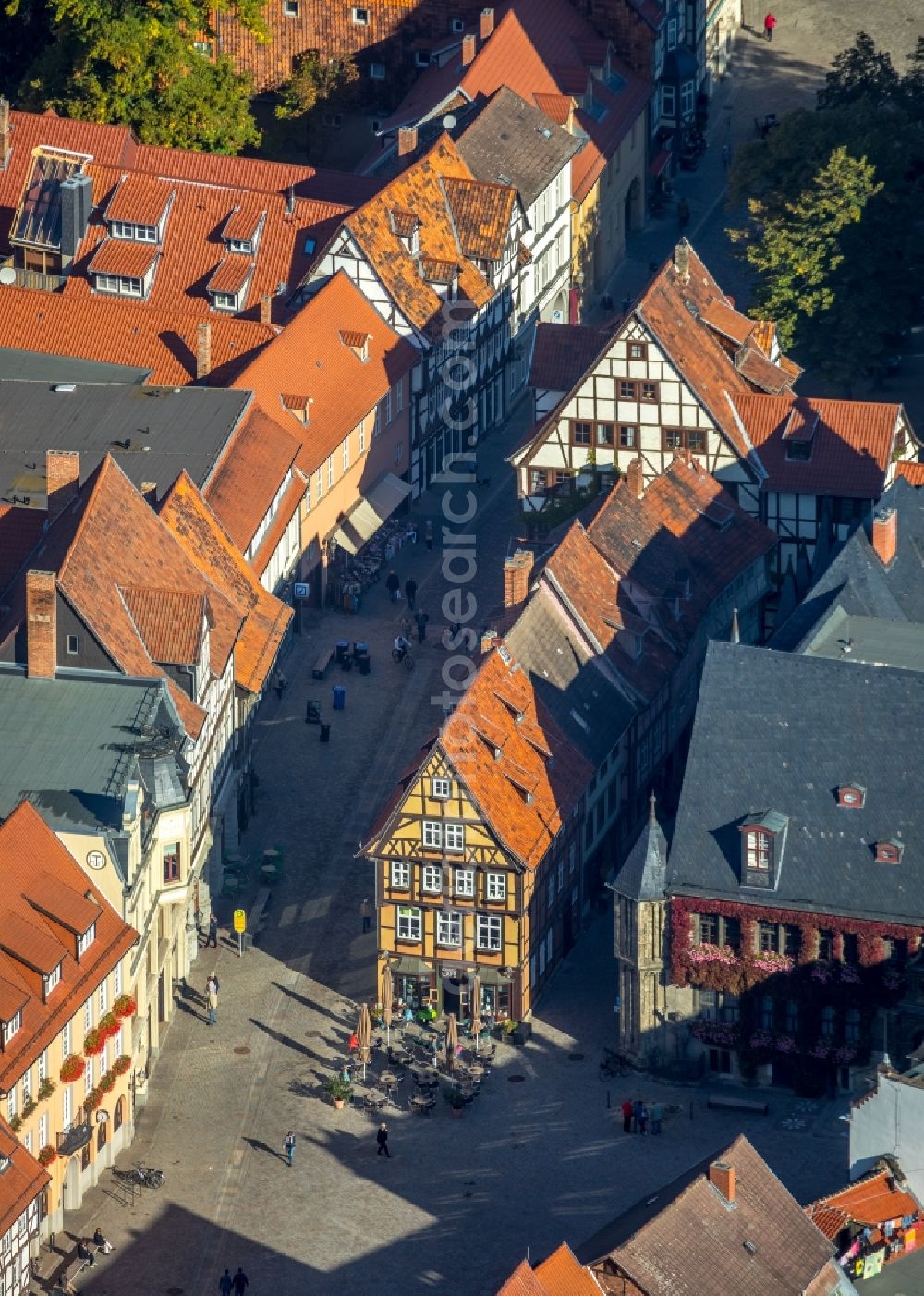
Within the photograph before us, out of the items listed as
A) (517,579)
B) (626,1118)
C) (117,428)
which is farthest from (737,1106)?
(117,428)

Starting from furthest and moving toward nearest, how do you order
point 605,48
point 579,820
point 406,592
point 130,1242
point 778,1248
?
point 605,48, point 406,592, point 579,820, point 130,1242, point 778,1248

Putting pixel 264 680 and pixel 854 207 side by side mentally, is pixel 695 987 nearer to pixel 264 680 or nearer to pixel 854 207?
pixel 264 680

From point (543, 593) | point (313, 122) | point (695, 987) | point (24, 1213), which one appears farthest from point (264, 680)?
point (313, 122)

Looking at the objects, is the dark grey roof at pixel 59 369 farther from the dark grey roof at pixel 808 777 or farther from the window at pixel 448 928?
the dark grey roof at pixel 808 777

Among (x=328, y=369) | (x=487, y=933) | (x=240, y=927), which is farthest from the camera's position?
(x=328, y=369)

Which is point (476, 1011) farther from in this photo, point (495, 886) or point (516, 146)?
point (516, 146)

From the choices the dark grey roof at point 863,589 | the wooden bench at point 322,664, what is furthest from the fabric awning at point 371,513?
the dark grey roof at point 863,589
